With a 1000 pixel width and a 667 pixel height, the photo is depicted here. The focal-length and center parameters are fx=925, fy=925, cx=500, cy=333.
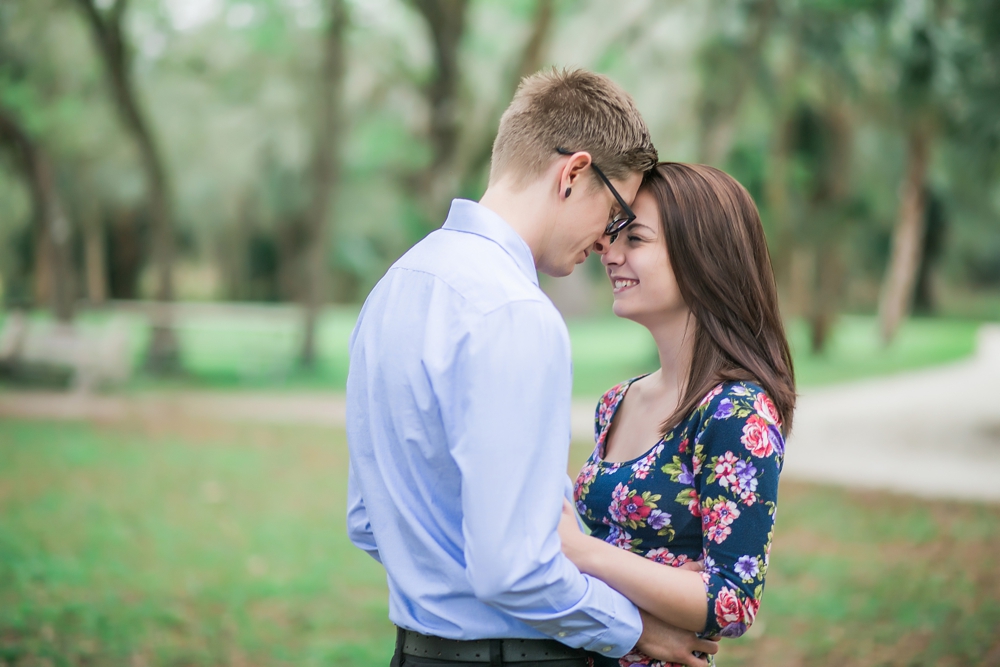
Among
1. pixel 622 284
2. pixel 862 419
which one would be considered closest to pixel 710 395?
pixel 622 284

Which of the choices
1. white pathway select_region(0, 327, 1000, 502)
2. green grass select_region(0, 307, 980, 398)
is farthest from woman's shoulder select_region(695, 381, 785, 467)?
green grass select_region(0, 307, 980, 398)

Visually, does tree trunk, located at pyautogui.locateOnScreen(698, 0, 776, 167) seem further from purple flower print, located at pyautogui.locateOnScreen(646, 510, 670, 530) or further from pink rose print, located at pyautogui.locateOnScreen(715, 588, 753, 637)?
pink rose print, located at pyautogui.locateOnScreen(715, 588, 753, 637)

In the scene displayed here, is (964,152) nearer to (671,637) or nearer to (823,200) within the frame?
(823,200)

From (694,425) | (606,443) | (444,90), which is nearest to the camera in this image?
(694,425)

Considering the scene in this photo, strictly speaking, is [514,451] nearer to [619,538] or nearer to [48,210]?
[619,538]

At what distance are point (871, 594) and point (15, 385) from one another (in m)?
13.5

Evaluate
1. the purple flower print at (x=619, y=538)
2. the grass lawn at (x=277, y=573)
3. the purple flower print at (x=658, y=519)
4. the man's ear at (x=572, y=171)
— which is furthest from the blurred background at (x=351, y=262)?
the man's ear at (x=572, y=171)

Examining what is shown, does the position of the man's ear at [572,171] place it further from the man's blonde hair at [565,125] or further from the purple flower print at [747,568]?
the purple flower print at [747,568]

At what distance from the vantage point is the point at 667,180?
221cm

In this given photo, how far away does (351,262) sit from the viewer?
3139 centimetres

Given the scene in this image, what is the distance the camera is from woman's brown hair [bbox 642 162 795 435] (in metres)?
2.19

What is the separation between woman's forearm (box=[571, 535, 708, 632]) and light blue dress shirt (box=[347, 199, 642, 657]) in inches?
1.6

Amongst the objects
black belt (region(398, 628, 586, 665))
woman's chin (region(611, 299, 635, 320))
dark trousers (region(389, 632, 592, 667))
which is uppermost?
woman's chin (region(611, 299, 635, 320))

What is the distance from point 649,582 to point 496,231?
77cm
